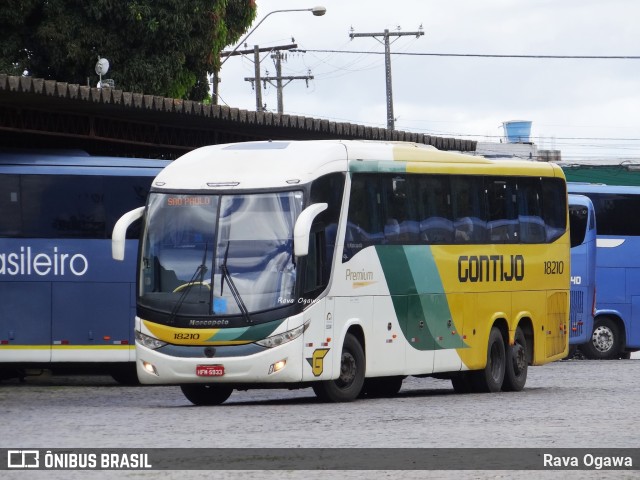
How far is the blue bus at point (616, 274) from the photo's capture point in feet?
121

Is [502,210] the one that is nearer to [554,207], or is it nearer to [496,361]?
[554,207]

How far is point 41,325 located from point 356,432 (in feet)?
38.9

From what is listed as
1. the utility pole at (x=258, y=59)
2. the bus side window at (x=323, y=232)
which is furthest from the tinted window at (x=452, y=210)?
the utility pole at (x=258, y=59)

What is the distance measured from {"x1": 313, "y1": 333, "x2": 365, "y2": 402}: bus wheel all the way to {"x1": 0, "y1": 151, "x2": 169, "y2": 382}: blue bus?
21.5 ft

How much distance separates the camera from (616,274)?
37000 mm

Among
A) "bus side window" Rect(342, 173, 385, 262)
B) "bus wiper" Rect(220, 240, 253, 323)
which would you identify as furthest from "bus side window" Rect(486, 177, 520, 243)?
"bus wiper" Rect(220, 240, 253, 323)

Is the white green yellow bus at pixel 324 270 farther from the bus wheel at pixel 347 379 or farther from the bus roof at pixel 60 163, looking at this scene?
the bus roof at pixel 60 163

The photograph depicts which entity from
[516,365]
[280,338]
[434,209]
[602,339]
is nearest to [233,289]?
[280,338]

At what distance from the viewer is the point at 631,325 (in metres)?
37.2

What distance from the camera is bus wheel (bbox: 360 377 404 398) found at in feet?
76.4

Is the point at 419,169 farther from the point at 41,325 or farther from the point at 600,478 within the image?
the point at 600,478

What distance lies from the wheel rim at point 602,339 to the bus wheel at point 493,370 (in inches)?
536

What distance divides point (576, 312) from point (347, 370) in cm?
1566

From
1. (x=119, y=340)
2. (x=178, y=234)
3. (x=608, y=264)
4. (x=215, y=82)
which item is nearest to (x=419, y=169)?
(x=178, y=234)
